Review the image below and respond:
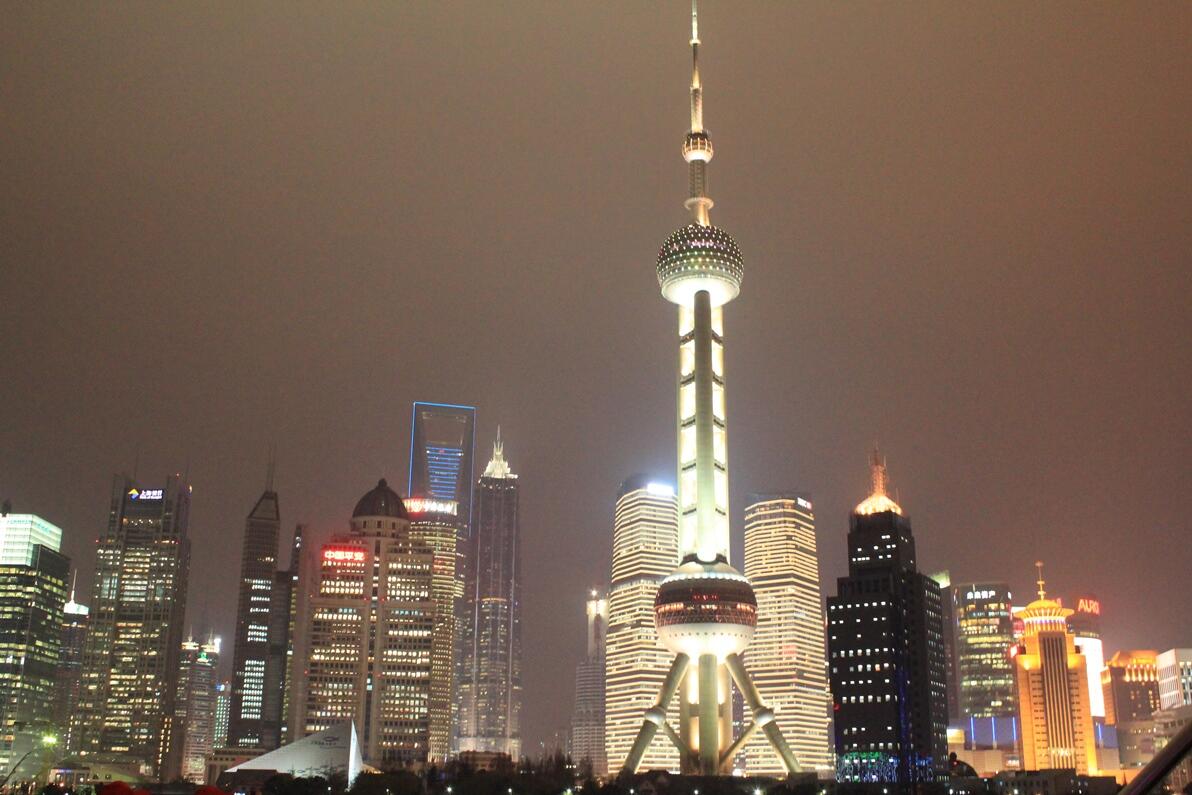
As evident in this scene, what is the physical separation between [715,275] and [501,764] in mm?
76600

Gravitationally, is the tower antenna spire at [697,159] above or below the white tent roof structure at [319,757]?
above

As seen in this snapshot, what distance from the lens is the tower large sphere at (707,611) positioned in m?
173

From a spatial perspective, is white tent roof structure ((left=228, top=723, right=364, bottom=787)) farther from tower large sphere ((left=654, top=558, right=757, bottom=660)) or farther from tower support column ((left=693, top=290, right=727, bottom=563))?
tower support column ((left=693, top=290, right=727, bottom=563))

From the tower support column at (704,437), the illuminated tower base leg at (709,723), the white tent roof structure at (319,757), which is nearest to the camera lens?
the white tent roof structure at (319,757)

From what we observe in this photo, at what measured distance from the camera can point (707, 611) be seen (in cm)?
17212

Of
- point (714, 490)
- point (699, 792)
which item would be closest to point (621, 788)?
point (699, 792)

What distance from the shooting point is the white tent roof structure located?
14400cm

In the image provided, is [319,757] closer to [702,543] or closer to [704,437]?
[702,543]

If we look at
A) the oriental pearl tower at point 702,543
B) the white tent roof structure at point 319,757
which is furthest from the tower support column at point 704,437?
the white tent roof structure at point 319,757

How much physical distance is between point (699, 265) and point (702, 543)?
4090cm

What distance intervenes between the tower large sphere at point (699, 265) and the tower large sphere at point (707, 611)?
41.9m

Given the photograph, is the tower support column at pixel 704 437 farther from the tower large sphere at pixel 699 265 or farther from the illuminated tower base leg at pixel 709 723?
the illuminated tower base leg at pixel 709 723

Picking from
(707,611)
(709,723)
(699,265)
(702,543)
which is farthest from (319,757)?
(699,265)

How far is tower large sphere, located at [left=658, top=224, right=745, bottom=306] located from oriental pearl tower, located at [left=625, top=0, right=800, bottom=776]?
0.15 meters
